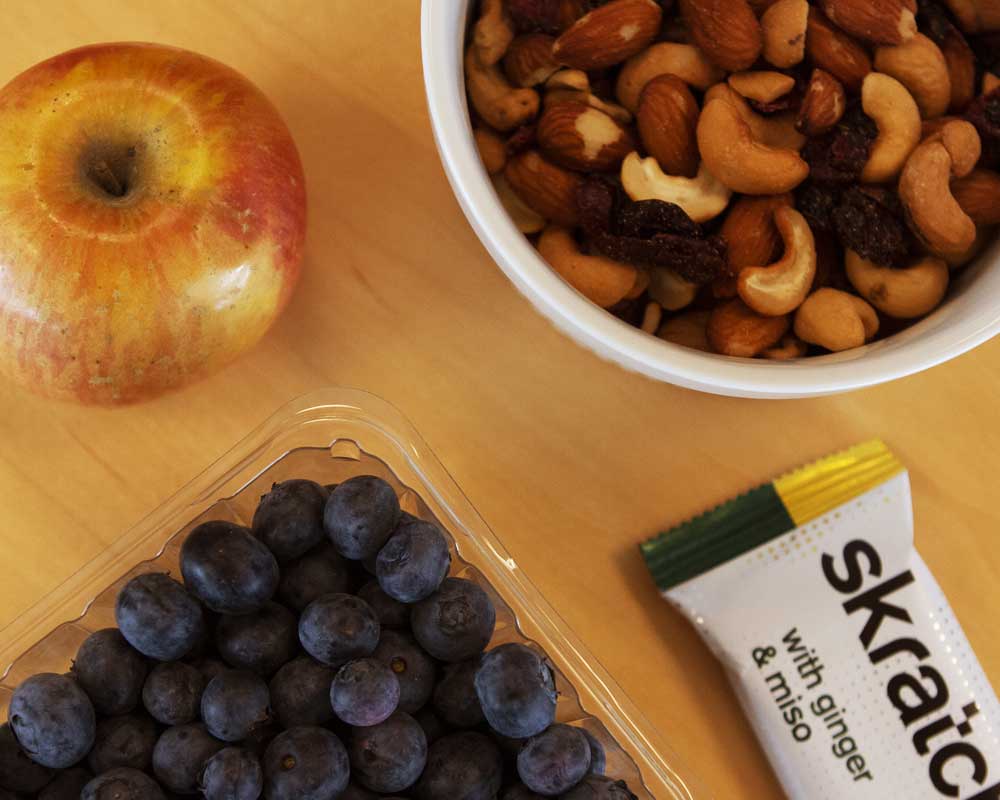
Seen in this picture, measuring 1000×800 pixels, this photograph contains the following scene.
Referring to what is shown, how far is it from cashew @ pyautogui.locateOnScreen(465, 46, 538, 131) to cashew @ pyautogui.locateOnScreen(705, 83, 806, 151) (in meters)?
0.11

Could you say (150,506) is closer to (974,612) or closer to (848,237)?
(848,237)

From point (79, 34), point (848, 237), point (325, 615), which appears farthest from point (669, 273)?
point (79, 34)

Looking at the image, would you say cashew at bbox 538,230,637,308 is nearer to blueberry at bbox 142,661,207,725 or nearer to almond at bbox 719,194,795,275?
almond at bbox 719,194,795,275

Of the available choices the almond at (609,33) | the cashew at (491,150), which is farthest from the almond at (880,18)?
the cashew at (491,150)

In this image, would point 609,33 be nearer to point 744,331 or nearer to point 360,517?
point 744,331

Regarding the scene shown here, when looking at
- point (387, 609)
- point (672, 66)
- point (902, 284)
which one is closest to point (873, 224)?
point (902, 284)

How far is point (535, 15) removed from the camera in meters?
0.59

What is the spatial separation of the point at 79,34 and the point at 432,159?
26 cm

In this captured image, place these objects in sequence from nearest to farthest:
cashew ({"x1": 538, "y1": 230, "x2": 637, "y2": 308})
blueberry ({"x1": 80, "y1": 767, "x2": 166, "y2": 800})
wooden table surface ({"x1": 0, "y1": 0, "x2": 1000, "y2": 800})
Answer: blueberry ({"x1": 80, "y1": 767, "x2": 166, "y2": 800}) < cashew ({"x1": 538, "y1": 230, "x2": 637, "y2": 308}) < wooden table surface ({"x1": 0, "y1": 0, "x2": 1000, "y2": 800})

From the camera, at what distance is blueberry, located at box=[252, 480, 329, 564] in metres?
0.55

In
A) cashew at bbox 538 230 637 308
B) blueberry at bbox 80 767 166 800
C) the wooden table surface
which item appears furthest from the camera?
the wooden table surface

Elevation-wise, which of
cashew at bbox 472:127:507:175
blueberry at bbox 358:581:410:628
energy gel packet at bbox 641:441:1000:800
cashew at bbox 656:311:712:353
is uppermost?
cashew at bbox 472:127:507:175

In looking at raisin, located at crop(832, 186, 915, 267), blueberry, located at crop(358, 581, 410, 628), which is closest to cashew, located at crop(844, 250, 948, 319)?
raisin, located at crop(832, 186, 915, 267)

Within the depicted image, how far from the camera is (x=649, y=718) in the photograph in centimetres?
67
